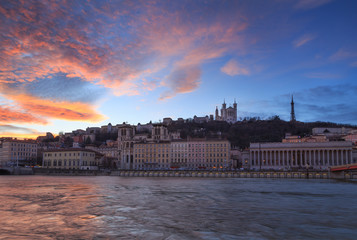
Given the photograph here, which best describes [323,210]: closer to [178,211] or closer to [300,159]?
[178,211]

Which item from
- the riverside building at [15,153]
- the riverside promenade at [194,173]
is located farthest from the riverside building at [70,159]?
the riverside building at [15,153]

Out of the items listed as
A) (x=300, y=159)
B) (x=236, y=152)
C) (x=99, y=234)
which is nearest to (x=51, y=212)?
(x=99, y=234)

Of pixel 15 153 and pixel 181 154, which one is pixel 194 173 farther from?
pixel 15 153

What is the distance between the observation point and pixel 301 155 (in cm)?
13188

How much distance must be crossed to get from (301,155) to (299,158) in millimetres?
2717

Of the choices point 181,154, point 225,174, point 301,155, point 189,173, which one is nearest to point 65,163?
point 181,154

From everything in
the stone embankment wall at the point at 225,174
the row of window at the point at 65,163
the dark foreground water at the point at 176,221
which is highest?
the dark foreground water at the point at 176,221

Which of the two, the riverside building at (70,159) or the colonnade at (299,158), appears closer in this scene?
the riverside building at (70,159)

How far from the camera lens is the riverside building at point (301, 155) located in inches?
5069

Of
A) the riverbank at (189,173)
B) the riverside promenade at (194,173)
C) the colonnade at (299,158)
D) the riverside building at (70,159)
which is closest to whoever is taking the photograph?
the riverbank at (189,173)

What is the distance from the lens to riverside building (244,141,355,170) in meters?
129

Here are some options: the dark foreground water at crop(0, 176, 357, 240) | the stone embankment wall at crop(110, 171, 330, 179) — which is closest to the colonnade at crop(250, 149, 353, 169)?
the stone embankment wall at crop(110, 171, 330, 179)

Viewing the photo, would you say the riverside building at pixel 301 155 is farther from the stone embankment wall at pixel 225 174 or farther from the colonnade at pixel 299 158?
the stone embankment wall at pixel 225 174

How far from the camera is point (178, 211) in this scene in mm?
27047
